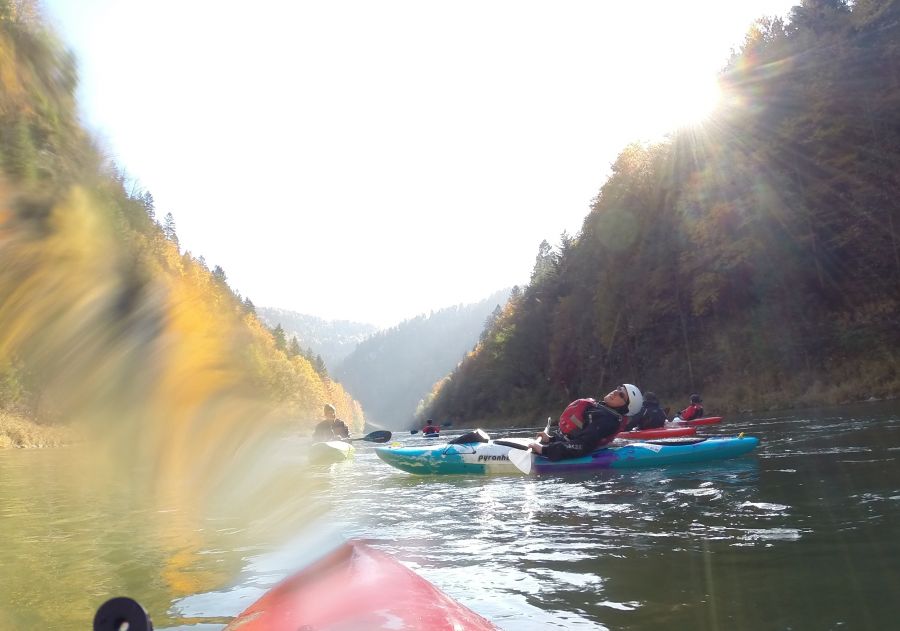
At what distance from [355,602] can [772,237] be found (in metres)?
30.6

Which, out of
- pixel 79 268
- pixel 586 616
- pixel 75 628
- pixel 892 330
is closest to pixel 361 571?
pixel 586 616

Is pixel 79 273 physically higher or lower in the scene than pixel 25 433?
higher

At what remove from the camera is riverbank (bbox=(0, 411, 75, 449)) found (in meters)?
28.5

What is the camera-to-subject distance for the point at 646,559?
4.39 m

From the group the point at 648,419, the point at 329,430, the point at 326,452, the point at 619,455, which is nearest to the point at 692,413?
the point at 648,419

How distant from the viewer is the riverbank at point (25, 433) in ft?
93.6

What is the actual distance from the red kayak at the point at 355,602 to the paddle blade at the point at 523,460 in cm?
750

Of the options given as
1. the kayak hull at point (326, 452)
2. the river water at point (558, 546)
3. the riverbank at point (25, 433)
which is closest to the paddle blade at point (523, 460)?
the river water at point (558, 546)

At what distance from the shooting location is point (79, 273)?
26.9 feet

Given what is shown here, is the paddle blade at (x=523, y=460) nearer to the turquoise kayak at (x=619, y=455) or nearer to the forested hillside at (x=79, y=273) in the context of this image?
the turquoise kayak at (x=619, y=455)

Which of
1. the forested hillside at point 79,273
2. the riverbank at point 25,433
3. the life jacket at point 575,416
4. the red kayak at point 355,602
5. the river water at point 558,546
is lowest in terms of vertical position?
the river water at point 558,546

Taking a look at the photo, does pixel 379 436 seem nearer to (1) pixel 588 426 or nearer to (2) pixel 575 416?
(2) pixel 575 416

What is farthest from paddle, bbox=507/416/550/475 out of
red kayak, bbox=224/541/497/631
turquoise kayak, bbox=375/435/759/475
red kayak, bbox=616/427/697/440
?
red kayak, bbox=224/541/497/631

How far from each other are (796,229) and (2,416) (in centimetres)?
3699
